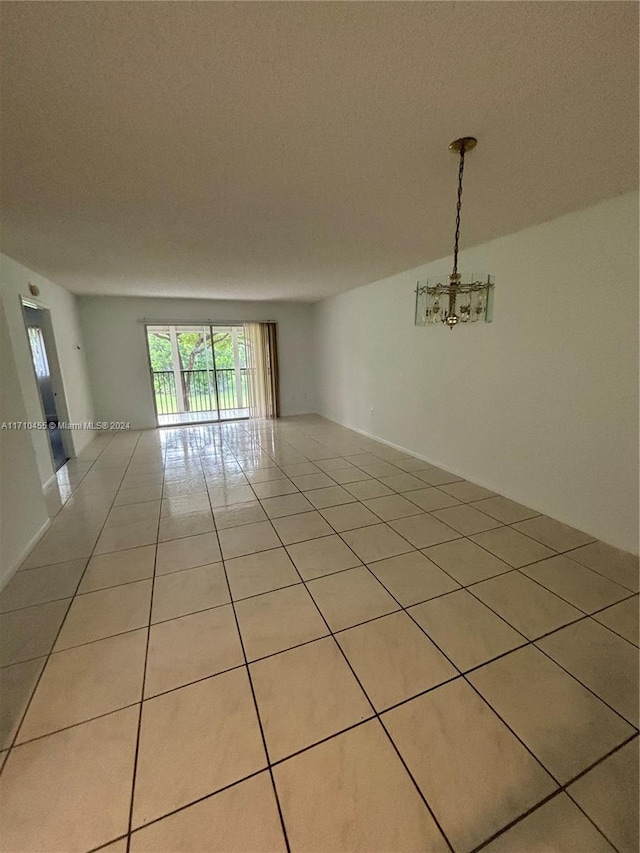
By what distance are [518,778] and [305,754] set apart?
0.69 meters

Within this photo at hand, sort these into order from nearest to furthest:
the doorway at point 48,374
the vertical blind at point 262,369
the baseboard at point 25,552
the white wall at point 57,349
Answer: the baseboard at point 25,552 → the white wall at point 57,349 → the doorway at point 48,374 → the vertical blind at point 262,369

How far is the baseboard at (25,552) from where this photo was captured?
2.03m

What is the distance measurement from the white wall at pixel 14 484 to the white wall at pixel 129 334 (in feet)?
11.4

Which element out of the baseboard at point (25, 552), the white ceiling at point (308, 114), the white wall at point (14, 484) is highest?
the white ceiling at point (308, 114)

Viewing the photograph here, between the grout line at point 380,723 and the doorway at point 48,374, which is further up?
the doorway at point 48,374

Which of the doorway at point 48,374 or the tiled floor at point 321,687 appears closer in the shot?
the tiled floor at point 321,687

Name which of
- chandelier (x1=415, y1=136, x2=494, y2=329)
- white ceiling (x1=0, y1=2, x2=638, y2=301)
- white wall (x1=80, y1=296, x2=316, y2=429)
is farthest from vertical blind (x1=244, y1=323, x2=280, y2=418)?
chandelier (x1=415, y1=136, x2=494, y2=329)

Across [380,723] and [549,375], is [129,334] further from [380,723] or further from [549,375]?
[380,723]

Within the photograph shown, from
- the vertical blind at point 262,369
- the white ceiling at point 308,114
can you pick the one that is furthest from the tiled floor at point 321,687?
the vertical blind at point 262,369

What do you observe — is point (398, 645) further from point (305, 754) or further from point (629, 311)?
point (629, 311)

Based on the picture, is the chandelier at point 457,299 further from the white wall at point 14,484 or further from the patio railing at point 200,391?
the patio railing at point 200,391

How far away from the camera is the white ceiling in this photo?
96 cm

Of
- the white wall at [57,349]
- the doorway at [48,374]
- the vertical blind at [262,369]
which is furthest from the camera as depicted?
the vertical blind at [262,369]

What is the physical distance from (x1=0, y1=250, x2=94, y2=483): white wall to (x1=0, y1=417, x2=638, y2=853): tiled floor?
1338 millimetres
